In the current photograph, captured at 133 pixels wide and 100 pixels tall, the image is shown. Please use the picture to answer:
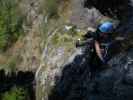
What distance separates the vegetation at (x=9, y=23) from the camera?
11.1 m

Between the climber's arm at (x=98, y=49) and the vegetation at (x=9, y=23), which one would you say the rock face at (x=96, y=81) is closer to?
the climber's arm at (x=98, y=49)

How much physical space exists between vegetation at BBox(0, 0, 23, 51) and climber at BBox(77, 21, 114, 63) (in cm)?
441

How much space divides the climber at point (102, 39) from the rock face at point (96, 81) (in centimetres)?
26

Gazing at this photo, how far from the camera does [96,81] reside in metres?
6.92

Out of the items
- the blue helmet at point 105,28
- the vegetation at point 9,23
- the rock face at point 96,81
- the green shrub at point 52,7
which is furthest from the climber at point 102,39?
the vegetation at point 9,23

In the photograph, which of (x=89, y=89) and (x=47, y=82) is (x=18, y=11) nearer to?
(x=47, y=82)

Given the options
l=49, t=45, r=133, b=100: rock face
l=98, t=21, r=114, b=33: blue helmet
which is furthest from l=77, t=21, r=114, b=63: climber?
l=49, t=45, r=133, b=100: rock face

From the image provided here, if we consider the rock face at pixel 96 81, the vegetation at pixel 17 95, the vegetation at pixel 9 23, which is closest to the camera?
the rock face at pixel 96 81

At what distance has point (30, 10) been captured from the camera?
1109 centimetres

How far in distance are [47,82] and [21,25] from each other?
3601 millimetres

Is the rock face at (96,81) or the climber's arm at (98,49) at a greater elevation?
the climber's arm at (98,49)

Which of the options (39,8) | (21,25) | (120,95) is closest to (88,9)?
(39,8)

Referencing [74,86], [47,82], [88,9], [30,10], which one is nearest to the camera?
[74,86]

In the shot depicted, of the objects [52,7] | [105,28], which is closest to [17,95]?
[52,7]
